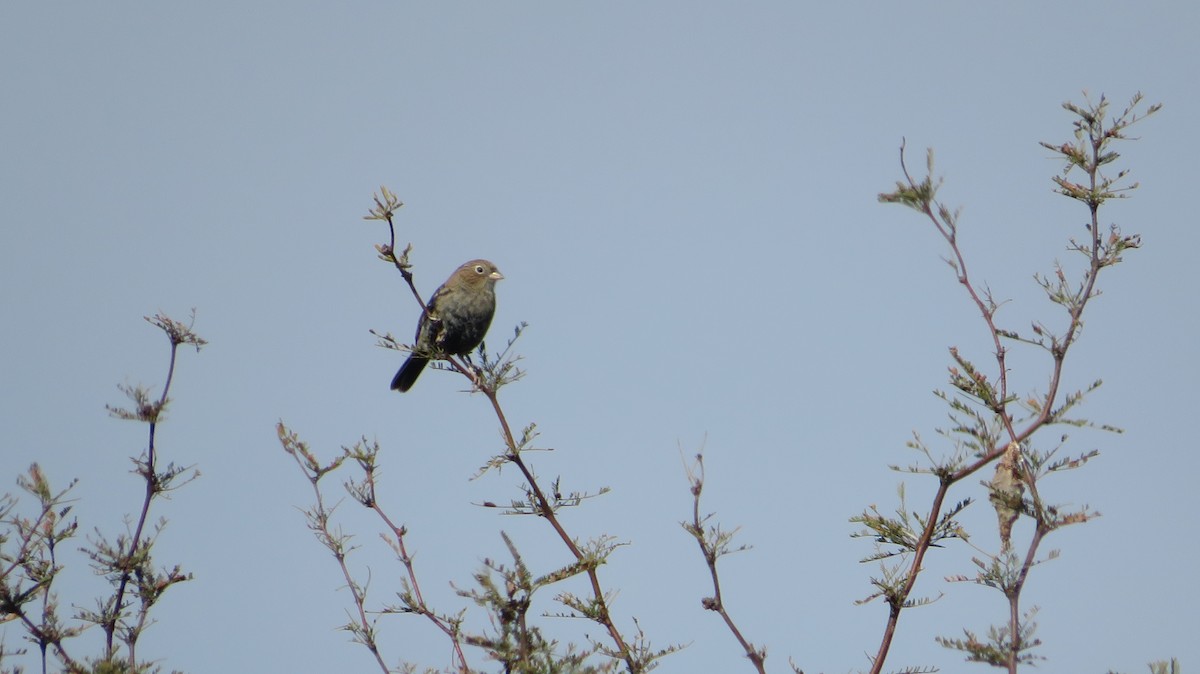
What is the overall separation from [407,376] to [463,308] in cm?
110

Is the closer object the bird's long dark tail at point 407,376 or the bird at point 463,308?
the bird at point 463,308

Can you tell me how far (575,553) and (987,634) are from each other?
1379 mm

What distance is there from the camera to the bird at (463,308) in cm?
1042

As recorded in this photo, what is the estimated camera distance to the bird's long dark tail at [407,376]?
11.0m

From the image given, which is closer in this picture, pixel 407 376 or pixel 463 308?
pixel 463 308

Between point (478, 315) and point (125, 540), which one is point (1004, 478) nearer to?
point (125, 540)

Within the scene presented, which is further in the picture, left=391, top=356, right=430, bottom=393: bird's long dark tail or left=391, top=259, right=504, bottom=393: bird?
left=391, top=356, right=430, bottom=393: bird's long dark tail

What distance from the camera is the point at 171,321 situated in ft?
17.5

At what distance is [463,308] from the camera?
1047cm

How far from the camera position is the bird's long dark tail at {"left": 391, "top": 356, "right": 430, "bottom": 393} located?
36.1 ft

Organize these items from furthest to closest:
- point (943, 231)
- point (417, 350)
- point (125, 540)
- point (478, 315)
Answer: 1. point (478, 315)
2. point (417, 350)
3. point (125, 540)
4. point (943, 231)

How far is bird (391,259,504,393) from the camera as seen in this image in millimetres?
10422

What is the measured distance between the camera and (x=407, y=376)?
11.1 metres

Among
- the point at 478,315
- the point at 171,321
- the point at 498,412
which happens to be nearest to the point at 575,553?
the point at 498,412
